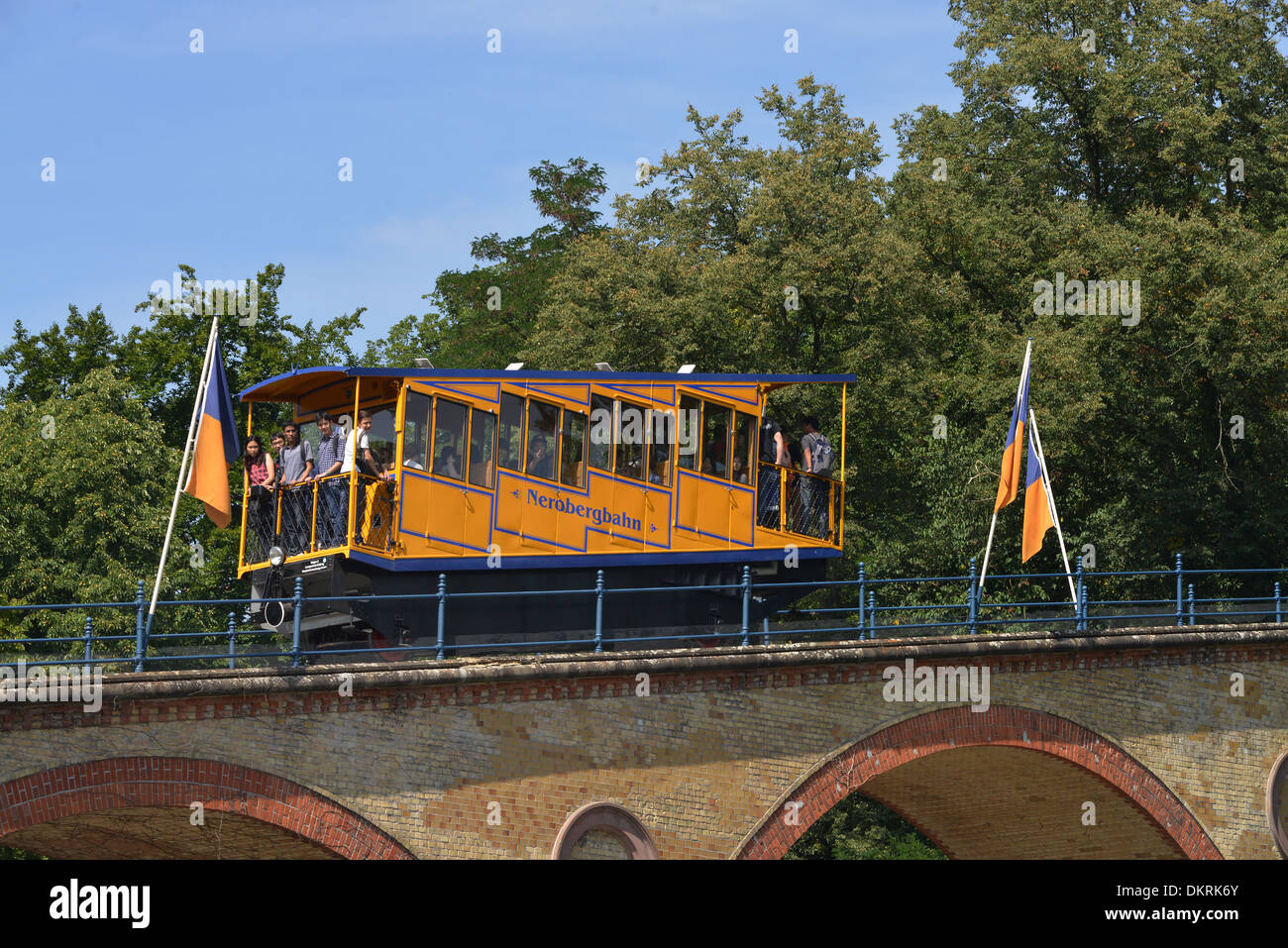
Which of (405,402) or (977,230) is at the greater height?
(977,230)

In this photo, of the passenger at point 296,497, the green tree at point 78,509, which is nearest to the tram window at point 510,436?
the passenger at point 296,497

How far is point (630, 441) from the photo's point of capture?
22.8 m

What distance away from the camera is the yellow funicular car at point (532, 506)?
20.6 m

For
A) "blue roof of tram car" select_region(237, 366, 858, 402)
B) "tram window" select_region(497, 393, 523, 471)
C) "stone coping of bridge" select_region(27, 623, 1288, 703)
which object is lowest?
"stone coping of bridge" select_region(27, 623, 1288, 703)

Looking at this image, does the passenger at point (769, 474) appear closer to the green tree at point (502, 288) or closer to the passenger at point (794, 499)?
the passenger at point (794, 499)

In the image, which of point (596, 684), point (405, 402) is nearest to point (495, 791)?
point (596, 684)

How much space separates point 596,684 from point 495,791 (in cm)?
185

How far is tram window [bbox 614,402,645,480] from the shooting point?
2267 centimetres

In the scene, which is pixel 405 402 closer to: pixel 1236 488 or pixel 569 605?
pixel 569 605

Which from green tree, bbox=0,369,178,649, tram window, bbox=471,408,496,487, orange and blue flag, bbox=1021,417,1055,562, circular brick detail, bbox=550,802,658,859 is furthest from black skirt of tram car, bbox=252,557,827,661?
green tree, bbox=0,369,178,649

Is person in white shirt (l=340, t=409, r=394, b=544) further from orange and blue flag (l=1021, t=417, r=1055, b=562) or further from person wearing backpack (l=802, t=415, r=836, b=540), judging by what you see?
orange and blue flag (l=1021, t=417, r=1055, b=562)

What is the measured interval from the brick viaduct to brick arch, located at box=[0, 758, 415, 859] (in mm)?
23

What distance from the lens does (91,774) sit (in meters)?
16.9

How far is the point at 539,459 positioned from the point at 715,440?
2.96 metres
